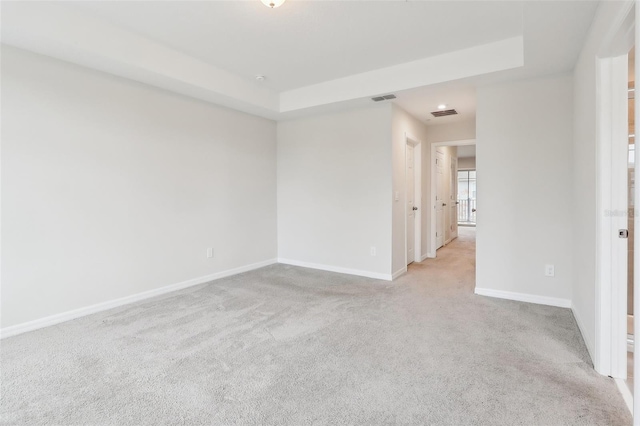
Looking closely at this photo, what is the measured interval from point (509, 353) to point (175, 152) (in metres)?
3.94

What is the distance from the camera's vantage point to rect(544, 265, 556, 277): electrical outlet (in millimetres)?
3291

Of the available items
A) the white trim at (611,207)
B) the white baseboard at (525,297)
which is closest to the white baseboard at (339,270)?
the white baseboard at (525,297)

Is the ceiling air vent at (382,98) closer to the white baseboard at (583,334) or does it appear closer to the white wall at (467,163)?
the white baseboard at (583,334)

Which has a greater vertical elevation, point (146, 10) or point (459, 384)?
point (146, 10)

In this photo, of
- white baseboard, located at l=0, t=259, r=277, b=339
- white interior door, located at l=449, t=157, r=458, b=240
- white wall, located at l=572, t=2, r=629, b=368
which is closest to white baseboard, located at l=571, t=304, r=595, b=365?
white wall, located at l=572, t=2, r=629, b=368

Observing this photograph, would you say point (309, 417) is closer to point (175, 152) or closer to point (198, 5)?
point (198, 5)

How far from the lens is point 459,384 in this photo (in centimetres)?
194

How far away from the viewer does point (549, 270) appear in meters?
3.31

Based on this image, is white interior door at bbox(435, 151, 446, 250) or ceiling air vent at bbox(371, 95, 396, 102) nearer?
ceiling air vent at bbox(371, 95, 396, 102)

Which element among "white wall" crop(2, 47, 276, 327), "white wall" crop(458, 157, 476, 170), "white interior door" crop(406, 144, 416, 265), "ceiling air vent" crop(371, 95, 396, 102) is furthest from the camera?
"white wall" crop(458, 157, 476, 170)

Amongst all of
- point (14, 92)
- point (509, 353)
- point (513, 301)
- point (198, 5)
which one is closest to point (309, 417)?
point (509, 353)

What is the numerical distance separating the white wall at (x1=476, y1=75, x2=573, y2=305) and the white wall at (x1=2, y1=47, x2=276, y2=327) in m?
3.31

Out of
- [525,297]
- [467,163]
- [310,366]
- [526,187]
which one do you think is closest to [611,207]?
[526,187]

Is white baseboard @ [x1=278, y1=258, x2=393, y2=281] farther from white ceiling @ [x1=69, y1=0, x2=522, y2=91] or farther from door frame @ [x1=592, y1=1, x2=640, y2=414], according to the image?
white ceiling @ [x1=69, y1=0, x2=522, y2=91]
